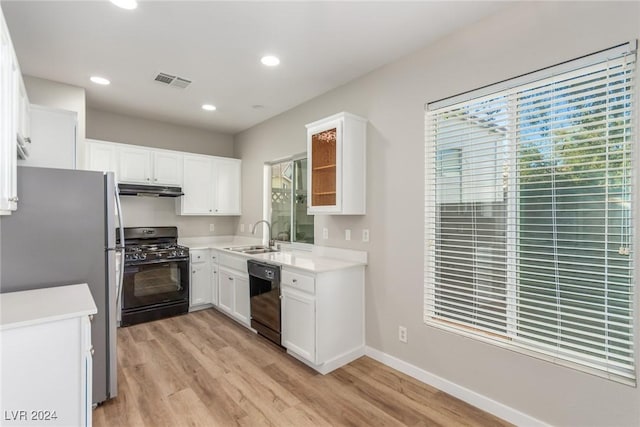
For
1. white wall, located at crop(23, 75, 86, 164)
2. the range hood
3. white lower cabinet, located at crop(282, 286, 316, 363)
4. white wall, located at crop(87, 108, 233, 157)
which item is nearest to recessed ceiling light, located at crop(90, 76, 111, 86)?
white wall, located at crop(23, 75, 86, 164)

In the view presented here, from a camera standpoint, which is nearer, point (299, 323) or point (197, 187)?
point (299, 323)

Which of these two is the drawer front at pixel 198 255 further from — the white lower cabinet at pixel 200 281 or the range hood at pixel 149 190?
the range hood at pixel 149 190

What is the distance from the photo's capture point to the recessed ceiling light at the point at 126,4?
202 centimetres

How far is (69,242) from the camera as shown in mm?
2102

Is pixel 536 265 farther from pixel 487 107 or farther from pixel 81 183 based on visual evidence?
pixel 81 183

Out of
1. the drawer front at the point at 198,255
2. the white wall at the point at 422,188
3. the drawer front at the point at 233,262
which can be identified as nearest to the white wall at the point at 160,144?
the drawer front at the point at 198,255

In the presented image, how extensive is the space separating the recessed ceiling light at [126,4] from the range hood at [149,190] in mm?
2392

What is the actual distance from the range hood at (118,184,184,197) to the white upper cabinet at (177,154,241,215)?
0.20m

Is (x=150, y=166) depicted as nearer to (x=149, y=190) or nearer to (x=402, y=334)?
(x=149, y=190)

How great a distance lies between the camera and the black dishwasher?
3.09 metres

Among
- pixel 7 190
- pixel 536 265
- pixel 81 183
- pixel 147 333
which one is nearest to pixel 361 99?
pixel 536 265

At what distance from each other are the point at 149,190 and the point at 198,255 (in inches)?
41.5

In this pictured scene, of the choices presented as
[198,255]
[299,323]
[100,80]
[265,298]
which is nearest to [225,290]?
[198,255]

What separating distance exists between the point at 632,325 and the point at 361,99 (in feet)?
8.43
